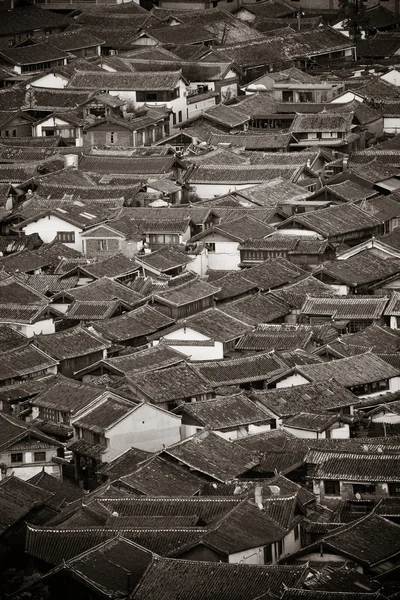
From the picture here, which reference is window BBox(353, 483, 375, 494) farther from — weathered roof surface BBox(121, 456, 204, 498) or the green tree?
the green tree

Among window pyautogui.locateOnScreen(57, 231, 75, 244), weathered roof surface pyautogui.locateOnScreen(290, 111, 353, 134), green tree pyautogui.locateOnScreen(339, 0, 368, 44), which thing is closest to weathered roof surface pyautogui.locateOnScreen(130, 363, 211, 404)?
window pyautogui.locateOnScreen(57, 231, 75, 244)

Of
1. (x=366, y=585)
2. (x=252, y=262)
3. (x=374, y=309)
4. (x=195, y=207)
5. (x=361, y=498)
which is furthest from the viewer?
(x=195, y=207)

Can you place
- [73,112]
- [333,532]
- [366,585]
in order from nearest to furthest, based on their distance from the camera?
[366,585] < [333,532] < [73,112]

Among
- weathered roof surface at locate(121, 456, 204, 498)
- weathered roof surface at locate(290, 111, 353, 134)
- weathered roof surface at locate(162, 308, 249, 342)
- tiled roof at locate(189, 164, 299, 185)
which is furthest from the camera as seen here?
weathered roof surface at locate(290, 111, 353, 134)

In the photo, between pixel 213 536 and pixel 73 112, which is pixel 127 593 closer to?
pixel 213 536

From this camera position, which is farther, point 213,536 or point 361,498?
point 361,498

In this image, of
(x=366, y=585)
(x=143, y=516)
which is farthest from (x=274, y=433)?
(x=366, y=585)

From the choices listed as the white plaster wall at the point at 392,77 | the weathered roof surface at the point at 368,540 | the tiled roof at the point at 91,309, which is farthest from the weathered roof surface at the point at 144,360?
the white plaster wall at the point at 392,77

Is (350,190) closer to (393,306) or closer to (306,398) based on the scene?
(393,306)
